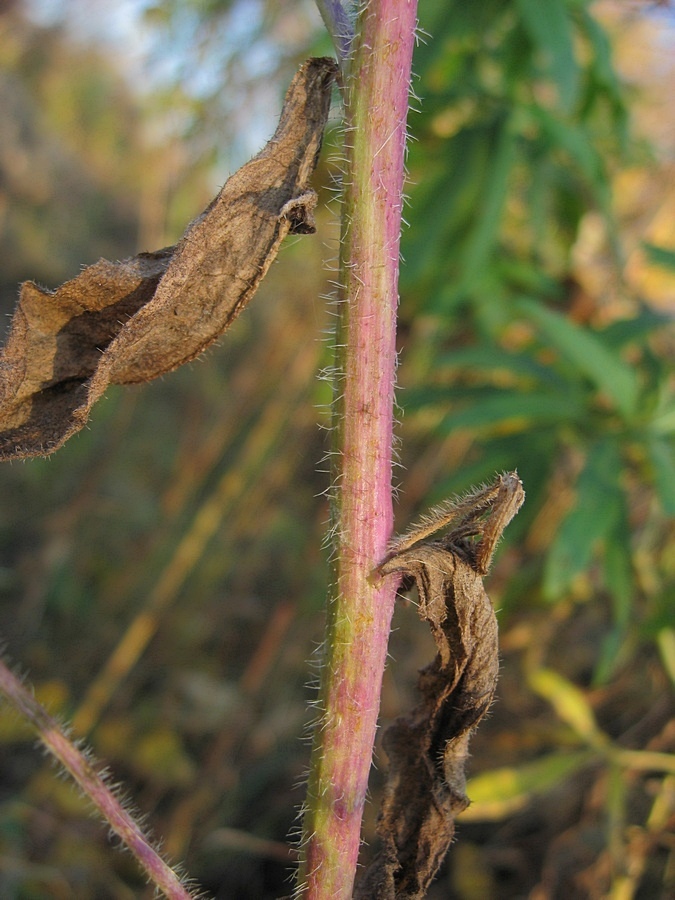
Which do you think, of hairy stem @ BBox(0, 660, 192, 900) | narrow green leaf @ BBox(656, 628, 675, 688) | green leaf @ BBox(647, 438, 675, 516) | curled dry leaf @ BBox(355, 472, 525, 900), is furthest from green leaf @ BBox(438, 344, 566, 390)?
hairy stem @ BBox(0, 660, 192, 900)

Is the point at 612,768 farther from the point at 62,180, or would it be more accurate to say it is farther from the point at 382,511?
the point at 62,180

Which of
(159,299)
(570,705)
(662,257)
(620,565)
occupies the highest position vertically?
(159,299)

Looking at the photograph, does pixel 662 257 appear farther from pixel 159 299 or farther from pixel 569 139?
pixel 159 299

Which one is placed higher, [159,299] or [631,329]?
[159,299]

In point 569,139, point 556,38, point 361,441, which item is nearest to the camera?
point 361,441

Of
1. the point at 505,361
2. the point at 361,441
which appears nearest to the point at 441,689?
the point at 361,441

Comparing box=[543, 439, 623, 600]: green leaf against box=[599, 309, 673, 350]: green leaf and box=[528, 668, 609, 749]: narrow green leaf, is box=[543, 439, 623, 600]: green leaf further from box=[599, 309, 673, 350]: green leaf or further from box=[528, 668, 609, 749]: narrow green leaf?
box=[528, 668, 609, 749]: narrow green leaf

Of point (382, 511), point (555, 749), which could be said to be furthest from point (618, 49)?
point (382, 511)
